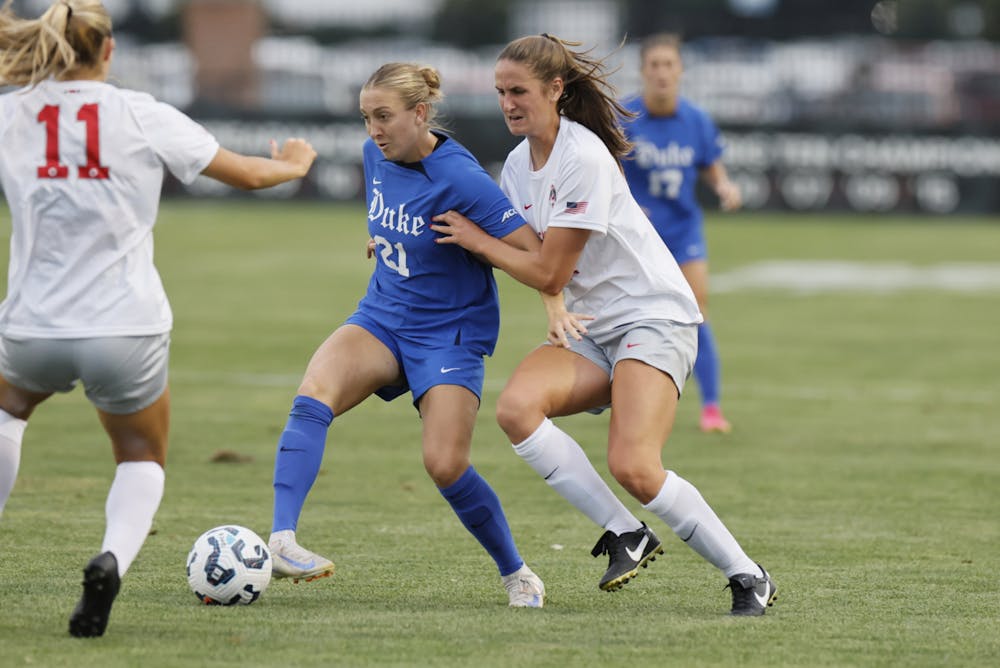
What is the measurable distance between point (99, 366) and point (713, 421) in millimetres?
5913

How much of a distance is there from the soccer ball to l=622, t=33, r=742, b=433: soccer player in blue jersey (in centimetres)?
504

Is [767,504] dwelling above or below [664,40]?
below

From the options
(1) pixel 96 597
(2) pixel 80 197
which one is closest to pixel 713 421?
(1) pixel 96 597

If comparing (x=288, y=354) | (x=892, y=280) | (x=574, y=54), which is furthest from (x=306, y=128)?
(x=574, y=54)

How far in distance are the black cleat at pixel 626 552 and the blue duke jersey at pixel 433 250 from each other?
2.75 ft

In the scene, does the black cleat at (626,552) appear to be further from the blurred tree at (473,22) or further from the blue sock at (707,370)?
the blurred tree at (473,22)

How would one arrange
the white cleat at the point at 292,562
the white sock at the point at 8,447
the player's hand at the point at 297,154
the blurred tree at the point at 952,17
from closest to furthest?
the white sock at the point at 8,447, the player's hand at the point at 297,154, the white cleat at the point at 292,562, the blurred tree at the point at 952,17

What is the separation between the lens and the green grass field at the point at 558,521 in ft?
16.9

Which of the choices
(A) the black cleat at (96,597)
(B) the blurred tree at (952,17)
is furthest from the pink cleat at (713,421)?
(B) the blurred tree at (952,17)

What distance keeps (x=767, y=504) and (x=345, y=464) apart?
2.33 meters

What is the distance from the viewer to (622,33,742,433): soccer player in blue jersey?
10.4 metres

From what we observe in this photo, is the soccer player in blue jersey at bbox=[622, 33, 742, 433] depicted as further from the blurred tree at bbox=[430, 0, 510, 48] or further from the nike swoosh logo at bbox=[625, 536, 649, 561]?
the blurred tree at bbox=[430, 0, 510, 48]

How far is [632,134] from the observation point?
10.6 metres

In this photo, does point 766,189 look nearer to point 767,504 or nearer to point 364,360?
point 767,504
